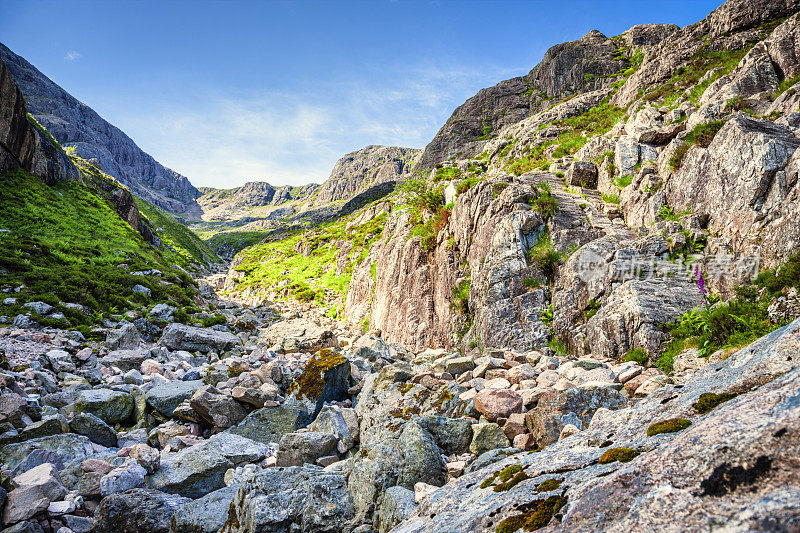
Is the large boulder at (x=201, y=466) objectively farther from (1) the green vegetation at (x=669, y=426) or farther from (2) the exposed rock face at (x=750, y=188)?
(2) the exposed rock face at (x=750, y=188)

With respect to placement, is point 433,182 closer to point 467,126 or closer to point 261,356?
point 261,356

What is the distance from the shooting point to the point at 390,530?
5.36 m

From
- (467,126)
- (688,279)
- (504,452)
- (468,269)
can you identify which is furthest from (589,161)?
(467,126)

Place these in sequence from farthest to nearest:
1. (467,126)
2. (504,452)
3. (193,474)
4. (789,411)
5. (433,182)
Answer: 1. (467,126)
2. (433,182)
3. (193,474)
4. (504,452)
5. (789,411)

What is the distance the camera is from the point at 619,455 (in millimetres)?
3803

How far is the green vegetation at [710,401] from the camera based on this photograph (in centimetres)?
386

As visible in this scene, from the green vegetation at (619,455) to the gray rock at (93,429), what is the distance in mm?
13086

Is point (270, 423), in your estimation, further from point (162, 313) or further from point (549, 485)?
point (162, 313)

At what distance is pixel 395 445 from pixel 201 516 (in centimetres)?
397

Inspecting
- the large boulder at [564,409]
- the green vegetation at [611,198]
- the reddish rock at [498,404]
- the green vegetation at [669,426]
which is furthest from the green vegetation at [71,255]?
the green vegetation at [611,198]

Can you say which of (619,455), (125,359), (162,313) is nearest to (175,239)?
(162,313)

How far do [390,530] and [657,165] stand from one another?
1931 centimetres

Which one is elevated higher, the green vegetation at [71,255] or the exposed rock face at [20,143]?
the exposed rock face at [20,143]

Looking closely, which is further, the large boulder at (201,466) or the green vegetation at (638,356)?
the green vegetation at (638,356)
